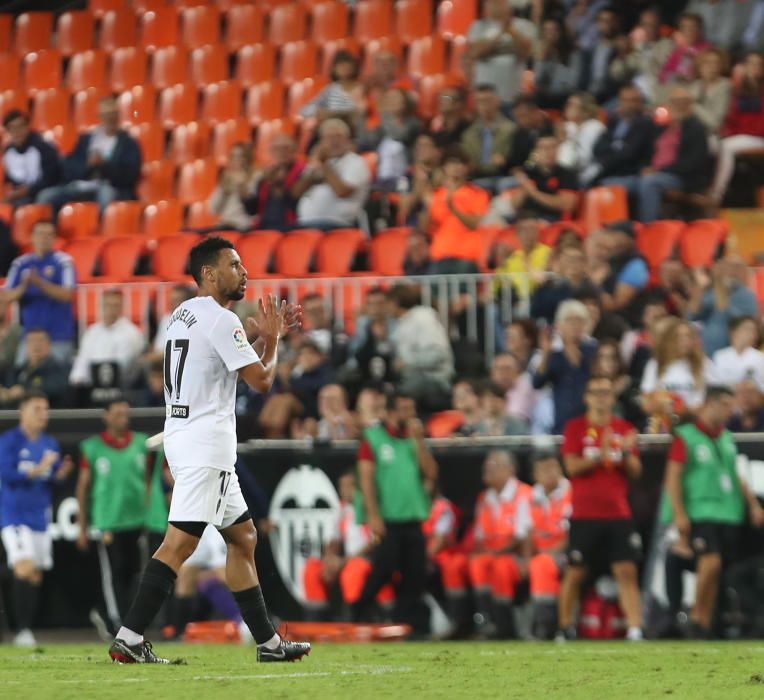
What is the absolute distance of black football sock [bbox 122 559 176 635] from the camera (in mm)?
7754

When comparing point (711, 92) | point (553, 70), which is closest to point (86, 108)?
point (553, 70)

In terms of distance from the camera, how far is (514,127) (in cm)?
1548

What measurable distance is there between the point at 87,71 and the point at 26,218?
13.9 ft

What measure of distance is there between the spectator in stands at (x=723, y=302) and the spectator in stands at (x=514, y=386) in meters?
1.35

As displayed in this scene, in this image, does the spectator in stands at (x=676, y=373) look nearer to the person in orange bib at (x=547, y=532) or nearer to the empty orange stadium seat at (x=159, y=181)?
the person in orange bib at (x=547, y=532)

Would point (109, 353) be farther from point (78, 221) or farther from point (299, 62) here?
point (299, 62)

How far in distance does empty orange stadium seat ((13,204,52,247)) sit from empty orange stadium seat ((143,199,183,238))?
101cm

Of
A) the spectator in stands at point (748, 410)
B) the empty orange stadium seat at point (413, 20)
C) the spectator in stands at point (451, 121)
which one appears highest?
the empty orange stadium seat at point (413, 20)

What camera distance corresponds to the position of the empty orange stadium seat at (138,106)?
20.2m

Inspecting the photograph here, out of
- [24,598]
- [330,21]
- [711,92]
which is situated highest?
[330,21]

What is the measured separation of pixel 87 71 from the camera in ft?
70.3

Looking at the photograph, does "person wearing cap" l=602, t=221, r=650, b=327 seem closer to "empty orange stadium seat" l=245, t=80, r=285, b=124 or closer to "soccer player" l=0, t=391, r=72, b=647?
"soccer player" l=0, t=391, r=72, b=647

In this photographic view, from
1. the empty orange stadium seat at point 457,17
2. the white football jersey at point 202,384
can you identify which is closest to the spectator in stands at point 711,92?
the empty orange stadium seat at point 457,17

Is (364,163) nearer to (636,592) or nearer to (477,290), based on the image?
(477,290)
